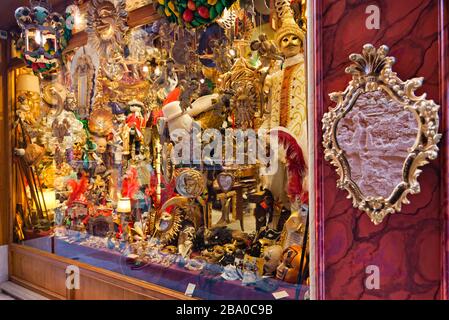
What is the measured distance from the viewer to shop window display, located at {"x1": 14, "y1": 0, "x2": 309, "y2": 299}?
1891mm

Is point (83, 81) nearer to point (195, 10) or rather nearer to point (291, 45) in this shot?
point (195, 10)

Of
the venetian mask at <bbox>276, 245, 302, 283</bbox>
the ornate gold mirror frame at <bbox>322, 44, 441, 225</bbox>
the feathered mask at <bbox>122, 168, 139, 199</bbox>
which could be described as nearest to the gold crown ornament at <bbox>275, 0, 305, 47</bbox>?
the ornate gold mirror frame at <bbox>322, 44, 441, 225</bbox>

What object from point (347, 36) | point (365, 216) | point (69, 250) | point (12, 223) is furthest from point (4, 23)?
point (365, 216)

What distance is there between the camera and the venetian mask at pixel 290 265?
6.02 feet

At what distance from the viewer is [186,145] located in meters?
2.26

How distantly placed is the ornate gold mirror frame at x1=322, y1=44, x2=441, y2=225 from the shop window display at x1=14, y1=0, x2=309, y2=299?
34 cm

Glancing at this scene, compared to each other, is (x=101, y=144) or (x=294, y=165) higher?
(x=101, y=144)

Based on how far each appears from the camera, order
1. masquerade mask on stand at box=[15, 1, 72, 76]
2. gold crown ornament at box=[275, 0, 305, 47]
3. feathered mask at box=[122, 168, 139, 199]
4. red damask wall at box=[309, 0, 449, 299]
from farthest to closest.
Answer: feathered mask at box=[122, 168, 139, 199] → masquerade mask on stand at box=[15, 1, 72, 76] → gold crown ornament at box=[275, 0, 305, 47] → red damask wall at box=[309, 0, 449, 299]

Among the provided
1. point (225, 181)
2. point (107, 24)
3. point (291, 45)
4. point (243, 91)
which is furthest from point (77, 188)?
point (291, 45)

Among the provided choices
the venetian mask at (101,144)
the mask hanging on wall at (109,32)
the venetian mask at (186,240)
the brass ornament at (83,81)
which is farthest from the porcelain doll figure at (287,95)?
the brass ornament at (83,81)

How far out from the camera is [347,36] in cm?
149

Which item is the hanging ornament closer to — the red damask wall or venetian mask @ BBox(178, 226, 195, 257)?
the red damask wall

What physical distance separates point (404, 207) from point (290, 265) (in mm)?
725

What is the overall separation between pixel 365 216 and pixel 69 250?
8.68 ft
